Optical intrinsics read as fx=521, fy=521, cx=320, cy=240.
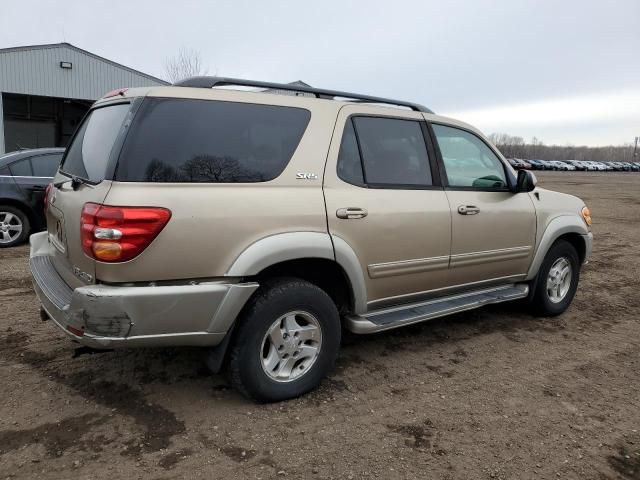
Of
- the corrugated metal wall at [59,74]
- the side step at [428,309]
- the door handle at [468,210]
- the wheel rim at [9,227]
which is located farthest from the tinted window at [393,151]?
the corrugated metal wall at [59,74]

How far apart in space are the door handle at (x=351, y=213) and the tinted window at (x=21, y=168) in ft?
20.2

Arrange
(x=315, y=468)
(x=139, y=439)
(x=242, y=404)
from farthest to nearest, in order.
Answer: (x=242, y=404), (x=139, y=439), (x=315, y=468)

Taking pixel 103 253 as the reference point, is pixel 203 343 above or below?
below

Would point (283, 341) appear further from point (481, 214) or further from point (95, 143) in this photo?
point (481, 214)

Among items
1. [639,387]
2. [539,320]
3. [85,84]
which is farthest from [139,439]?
[85,84]

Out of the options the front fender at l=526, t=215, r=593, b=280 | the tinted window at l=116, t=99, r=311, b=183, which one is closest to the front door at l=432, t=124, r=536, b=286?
the front fender at l=526, t=215, r=593, b=280

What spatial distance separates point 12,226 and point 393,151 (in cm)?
624

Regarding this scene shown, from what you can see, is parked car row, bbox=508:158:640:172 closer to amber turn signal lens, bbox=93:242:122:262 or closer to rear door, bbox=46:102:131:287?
rear door, bbox=46:102:131:287

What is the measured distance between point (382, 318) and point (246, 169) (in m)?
1.40

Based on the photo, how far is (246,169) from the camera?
2.99 metres

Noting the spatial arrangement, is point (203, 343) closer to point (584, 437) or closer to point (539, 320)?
point (584, 437)

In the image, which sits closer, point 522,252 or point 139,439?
point 139,439

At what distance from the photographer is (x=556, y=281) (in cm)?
500

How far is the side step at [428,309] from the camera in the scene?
347cm
